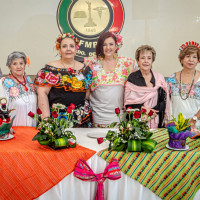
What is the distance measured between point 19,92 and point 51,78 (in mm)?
333

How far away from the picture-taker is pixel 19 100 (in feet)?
7.50

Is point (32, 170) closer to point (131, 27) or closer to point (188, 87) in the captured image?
point (188, 87)

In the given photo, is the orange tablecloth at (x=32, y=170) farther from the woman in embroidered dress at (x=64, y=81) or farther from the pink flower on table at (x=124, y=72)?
the pink flower on table at (x=124, y=72)

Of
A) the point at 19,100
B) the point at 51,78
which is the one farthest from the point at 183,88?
the point at 19,100

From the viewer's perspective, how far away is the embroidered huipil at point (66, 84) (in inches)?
89.6

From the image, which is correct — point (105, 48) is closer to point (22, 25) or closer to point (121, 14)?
point (121, 14)

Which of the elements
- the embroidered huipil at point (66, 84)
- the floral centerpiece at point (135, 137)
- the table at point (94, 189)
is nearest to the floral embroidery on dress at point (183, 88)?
the embroidered huipil at point (66, 84)

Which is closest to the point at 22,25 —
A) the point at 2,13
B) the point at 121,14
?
the point at 2,13

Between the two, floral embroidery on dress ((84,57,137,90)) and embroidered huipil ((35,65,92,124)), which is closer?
embroidered huipil ((35,65,92,124))

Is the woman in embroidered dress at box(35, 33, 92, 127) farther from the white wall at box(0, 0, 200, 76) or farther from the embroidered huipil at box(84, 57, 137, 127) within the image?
the white wall at box(0, 0, 200, 76)

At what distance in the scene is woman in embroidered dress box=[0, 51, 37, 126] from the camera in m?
2.27

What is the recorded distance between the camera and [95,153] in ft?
5.20

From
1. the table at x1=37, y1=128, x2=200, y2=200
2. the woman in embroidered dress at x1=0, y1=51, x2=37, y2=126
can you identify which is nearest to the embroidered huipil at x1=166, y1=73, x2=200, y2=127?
the table at x1=37, y1=128, x2=200, y2=200

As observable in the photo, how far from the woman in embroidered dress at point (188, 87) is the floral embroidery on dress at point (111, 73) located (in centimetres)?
44
